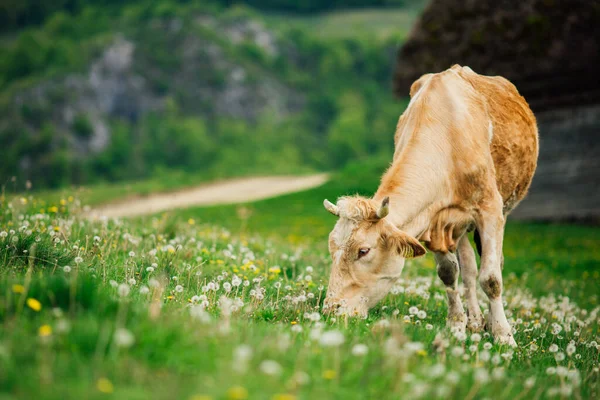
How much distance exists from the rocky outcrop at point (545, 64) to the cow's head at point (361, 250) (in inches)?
502

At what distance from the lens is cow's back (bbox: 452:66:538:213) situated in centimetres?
675

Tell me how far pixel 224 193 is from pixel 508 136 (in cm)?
2251

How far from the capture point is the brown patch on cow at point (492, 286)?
6.09 metres

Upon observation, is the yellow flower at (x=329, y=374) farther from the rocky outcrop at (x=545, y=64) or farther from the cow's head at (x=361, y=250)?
the rocky outcrop at (x=545, y=64)

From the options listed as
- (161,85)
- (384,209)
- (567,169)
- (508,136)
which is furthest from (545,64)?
(161,85)

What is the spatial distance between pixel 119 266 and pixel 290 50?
49.4m

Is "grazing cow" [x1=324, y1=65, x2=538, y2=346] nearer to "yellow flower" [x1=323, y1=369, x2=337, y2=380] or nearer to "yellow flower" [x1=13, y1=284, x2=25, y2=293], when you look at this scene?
"yellow flower" [x1=323, y1=369, x2=337, y2=380]

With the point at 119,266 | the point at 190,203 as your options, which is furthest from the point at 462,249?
the point at 190,203

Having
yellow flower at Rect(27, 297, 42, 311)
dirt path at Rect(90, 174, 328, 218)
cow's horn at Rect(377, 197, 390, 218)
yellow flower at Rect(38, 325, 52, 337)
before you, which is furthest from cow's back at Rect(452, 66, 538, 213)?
dirt path at Rect(90, 174, 328, 218)

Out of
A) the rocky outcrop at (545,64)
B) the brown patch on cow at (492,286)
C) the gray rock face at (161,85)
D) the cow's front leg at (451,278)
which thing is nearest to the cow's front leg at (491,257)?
the brown patch on cow at (492,286)

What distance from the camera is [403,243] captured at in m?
5.37

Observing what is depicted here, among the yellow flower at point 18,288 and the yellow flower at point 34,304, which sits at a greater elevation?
the yellow flower at point 18,288

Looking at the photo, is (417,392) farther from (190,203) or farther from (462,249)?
(190,203)

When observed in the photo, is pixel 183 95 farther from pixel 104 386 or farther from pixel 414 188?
pixel 104 386
